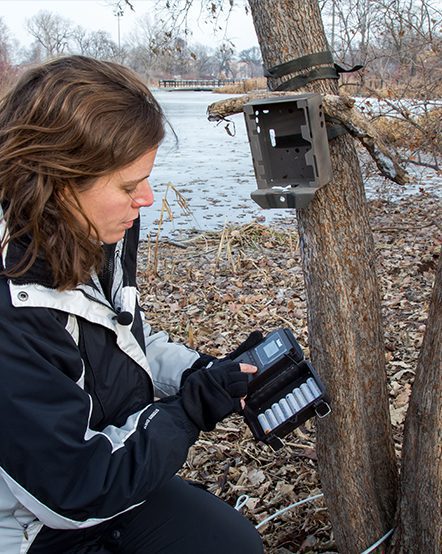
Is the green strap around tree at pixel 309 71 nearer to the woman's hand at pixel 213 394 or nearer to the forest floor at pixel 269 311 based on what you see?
the woman's hand at pixel 213 394

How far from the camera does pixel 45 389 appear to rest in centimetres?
140

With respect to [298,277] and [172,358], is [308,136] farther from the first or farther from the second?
[298,277]

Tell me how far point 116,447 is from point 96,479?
11 cm

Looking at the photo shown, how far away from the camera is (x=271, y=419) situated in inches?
74.1

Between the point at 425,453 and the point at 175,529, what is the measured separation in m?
0.80

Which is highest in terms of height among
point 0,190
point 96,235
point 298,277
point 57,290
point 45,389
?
point 0,190

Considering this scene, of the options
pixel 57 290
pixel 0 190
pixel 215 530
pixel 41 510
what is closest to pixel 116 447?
pixel 41 510

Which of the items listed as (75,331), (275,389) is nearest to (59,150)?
(75,331)

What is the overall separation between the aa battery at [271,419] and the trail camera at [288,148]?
63cm

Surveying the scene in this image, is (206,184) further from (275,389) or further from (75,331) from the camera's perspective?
(75,331)

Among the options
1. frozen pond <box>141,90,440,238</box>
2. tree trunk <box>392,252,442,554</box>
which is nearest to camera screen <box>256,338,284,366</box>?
tree trunk <box>392,252,442,554</box>

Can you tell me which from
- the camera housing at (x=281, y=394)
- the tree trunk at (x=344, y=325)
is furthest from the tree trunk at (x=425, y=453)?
the camera housing at (x=281, y=394)

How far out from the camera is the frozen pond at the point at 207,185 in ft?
27.5

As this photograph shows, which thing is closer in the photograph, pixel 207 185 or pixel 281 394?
pixel 281 394
